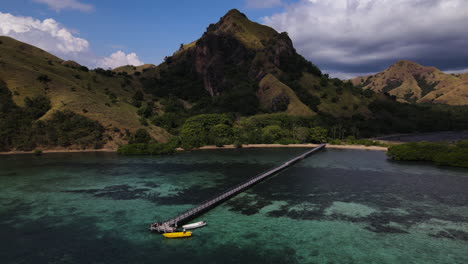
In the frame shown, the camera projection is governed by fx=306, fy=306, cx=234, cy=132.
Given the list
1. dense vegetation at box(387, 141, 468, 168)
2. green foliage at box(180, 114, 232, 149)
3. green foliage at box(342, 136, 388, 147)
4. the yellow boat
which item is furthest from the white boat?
green foliage at box(342, 136, 388, 147)

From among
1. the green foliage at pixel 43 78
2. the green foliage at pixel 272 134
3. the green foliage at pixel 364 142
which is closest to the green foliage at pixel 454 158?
the green foliage at pixel 364 142

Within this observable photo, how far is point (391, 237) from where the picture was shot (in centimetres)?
4975

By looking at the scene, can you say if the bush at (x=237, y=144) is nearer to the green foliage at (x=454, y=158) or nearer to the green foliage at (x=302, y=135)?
the green foliage at (x=302, y=135)

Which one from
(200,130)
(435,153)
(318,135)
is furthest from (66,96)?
(435,153)

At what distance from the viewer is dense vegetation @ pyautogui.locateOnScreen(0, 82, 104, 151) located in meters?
147

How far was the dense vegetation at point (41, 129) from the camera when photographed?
147125 mm

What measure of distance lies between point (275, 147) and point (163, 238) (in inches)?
4736

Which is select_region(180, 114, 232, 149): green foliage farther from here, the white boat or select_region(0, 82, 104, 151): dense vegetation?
the white boat

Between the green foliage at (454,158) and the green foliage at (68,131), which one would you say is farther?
the green foliage at (68,131)

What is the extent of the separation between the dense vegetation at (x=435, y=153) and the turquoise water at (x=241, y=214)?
19.0 ft

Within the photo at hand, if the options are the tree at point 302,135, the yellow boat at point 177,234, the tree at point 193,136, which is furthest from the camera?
the tree at point 302,135

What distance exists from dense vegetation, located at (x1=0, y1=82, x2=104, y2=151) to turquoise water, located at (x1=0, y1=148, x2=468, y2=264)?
40921 mm

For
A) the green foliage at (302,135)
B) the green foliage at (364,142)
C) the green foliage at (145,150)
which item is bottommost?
the green foliage at (145,150)

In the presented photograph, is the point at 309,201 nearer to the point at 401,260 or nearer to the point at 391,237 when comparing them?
the point at 391,237
